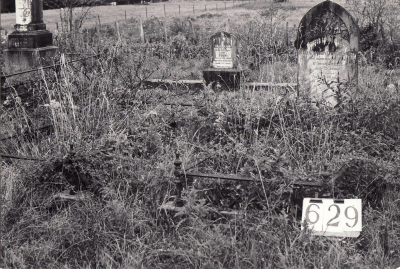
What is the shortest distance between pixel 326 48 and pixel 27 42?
5.43m

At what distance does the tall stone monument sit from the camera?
940 cm

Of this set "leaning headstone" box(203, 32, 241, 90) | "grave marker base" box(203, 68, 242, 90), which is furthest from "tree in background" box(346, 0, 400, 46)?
"grave marker base" box(203, 68, 242, 90)

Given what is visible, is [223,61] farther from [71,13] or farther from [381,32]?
[71,13]

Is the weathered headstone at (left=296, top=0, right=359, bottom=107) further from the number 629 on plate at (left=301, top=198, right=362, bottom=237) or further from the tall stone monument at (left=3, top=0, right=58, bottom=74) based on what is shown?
the tall stone monument at (left=3, top=0, right=58, bottom=74)

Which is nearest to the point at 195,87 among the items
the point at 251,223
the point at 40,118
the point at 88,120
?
the point at 40,118

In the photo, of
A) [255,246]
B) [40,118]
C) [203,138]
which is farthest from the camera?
[40,118]

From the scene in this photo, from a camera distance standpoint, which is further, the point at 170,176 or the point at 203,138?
the point at 203,138

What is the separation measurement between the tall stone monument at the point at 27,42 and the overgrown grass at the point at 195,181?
137 inches

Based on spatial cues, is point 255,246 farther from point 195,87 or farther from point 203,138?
point 195,87

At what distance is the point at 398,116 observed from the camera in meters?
5.20

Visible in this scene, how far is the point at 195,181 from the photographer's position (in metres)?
4.48

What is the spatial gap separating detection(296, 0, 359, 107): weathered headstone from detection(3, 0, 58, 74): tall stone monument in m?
4.78

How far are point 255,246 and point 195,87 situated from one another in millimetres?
6331

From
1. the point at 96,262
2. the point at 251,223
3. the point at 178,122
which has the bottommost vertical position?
the point at 96,262
